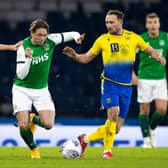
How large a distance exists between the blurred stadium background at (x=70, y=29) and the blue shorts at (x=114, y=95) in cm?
723

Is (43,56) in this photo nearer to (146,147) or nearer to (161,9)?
(146,147)

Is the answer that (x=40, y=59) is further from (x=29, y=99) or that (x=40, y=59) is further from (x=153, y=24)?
(x=153, y=24)

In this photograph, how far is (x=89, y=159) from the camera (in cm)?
1253

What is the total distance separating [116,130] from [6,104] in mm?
8063

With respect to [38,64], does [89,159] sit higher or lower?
lower

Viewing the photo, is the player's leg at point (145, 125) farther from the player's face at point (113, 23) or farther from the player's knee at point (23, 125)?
the player's knee at point (23, 125)

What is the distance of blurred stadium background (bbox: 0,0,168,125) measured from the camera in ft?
68.8

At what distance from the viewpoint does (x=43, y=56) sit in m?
12.8

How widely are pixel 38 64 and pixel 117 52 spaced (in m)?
1.16

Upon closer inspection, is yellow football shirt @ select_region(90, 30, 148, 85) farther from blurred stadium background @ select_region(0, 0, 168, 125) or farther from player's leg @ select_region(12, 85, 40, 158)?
blurred stadium background @ select_region(0, 0, 168, 125)

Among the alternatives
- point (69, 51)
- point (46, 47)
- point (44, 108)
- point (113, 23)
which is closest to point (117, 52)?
point (113, 23)

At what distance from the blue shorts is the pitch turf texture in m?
0.76

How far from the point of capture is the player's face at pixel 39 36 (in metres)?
12.5

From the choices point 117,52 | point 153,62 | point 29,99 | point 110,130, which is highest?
point 117,52
